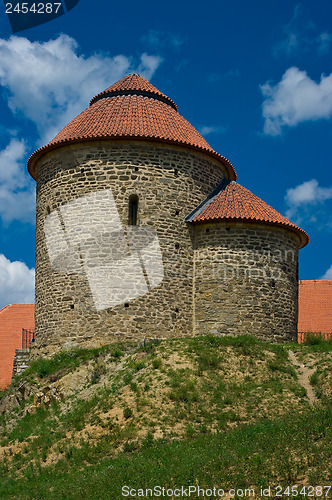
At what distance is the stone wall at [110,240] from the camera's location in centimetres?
1988

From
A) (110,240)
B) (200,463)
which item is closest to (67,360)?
(110,240)

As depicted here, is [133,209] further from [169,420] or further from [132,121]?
[169,420]

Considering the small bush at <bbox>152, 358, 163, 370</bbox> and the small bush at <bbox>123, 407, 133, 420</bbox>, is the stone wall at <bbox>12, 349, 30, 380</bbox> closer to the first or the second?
the small bush at <bbox>152, 358, 163, 370</bbox>

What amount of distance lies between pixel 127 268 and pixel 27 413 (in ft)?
17.2

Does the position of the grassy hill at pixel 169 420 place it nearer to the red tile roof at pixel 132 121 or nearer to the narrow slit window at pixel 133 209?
the narrow slit window at pixel 133 209

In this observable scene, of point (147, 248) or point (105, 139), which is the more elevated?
point (105, 139)

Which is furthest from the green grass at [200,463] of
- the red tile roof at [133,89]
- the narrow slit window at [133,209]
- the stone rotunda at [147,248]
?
the red tile roof at [133,89]

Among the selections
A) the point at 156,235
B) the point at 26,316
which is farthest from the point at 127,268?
the point at 26,316

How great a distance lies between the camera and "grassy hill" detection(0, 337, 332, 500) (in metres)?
12.0

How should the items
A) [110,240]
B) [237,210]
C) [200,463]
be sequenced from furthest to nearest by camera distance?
1. [237,210]
2. [110,240]
3. [200,463]

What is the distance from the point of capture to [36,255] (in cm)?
2228

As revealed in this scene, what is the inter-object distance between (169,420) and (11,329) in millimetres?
18644

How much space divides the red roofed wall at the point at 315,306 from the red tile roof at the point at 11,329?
1333 cm

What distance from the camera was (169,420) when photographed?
1538cm
